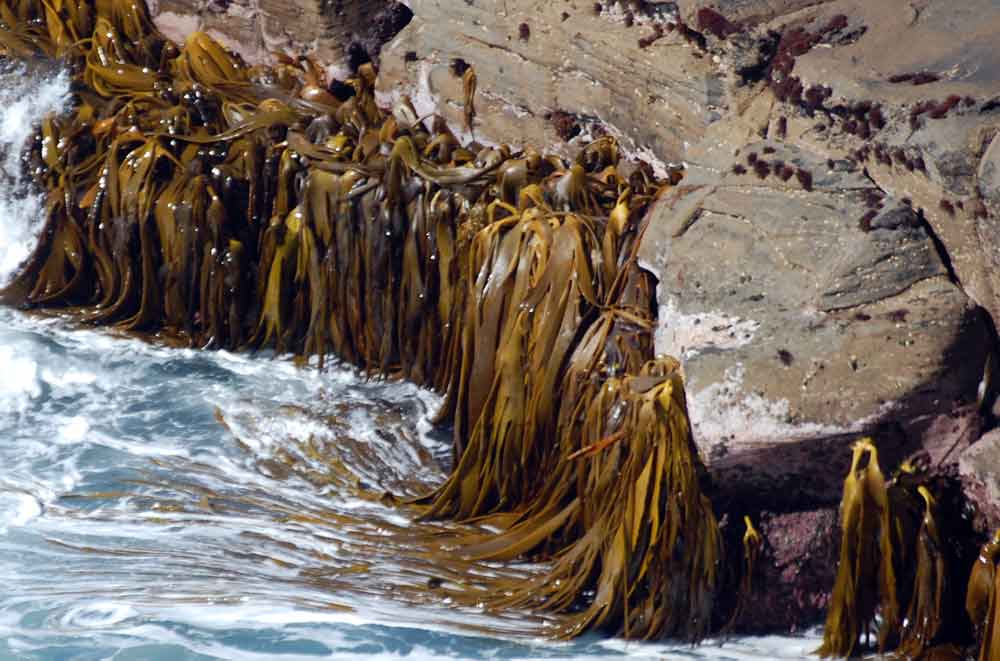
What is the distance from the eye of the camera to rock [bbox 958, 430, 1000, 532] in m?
2.81

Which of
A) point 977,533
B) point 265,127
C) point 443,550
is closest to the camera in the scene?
point 977,533

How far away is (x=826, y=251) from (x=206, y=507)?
1.55 metres

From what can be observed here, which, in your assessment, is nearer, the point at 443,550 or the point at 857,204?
the point at 857,204

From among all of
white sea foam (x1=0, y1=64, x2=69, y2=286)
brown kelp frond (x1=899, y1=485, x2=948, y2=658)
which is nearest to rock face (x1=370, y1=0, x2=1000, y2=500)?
brown kelp frond (x1=899, y1=485, x2=948, y2=658)

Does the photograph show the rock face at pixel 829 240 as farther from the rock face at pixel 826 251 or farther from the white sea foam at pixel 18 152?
the white sea foam at pixel 18 152

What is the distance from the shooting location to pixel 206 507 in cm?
339

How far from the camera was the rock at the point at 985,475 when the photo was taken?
2.81 metres

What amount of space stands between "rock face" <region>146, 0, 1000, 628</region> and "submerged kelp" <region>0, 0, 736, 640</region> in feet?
0.48

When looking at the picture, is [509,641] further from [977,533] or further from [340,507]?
[977,533]

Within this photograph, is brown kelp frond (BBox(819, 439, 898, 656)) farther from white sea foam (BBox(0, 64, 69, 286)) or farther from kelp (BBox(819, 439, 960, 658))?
white sea foam (BBox(0, 64, 69, 286))

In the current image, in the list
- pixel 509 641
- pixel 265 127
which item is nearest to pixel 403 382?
pixel 265 127

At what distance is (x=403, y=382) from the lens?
3.95 m

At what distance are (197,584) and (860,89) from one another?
69.0 inches

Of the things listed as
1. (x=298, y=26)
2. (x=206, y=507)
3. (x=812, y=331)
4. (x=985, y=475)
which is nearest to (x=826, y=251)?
(x=812, y=331)
